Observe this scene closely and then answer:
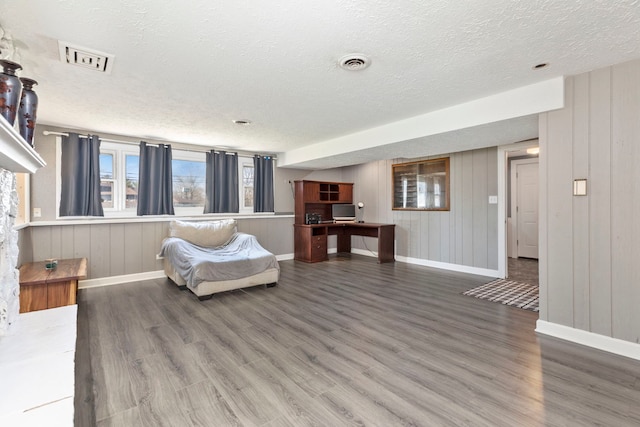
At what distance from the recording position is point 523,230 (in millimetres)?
6578

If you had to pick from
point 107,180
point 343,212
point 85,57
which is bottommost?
point 343,212

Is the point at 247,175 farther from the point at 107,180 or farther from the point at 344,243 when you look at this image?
the point at 344,243

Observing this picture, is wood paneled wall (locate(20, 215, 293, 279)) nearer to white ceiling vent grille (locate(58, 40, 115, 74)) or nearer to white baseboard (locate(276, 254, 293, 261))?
white baseboard (locate(276, 254, 293, 261))

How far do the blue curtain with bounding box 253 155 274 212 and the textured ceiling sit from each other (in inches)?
93.1

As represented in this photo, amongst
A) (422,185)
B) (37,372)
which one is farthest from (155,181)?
(422,185)

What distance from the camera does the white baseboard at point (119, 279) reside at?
4211mm

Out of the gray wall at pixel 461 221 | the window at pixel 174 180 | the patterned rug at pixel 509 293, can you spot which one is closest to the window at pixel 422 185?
the gray wall at pixel 461 221

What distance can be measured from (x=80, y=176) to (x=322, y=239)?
4.12 m

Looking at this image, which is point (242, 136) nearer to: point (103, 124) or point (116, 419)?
point (103, 124)

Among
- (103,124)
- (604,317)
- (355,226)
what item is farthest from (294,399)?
(355,226)

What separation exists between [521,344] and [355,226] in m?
4.17

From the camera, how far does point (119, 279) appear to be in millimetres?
4449

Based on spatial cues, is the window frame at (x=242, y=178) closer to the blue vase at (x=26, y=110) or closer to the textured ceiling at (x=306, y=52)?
the textured ceiling at (x=306, y=52)

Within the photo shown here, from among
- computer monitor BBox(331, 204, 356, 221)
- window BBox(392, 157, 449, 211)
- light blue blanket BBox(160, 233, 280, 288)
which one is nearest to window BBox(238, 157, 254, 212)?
light blue blanket BBox(160, 233, 280, 288)
